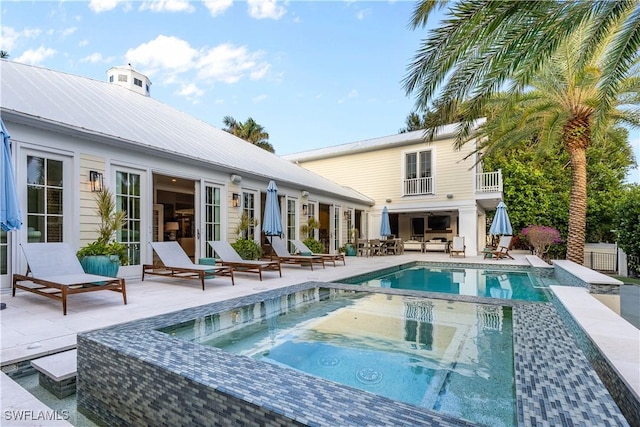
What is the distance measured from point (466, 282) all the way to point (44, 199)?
9.09 metres

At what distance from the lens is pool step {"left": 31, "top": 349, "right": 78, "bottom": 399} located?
277 centimetres

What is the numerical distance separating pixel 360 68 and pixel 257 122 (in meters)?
15.7

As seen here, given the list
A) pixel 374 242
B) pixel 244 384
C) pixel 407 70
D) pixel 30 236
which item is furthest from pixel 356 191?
pixel 244 384

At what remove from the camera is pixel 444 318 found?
15.2 ft

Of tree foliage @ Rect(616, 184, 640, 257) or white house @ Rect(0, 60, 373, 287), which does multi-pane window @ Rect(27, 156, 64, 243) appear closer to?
white house @ Rect(0, 60, 373, 287)

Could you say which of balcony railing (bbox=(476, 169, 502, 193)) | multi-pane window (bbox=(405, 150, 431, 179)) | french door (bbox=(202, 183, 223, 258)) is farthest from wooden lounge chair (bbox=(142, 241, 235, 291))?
balcony railing (bbox=(476, 169, 502, 193))

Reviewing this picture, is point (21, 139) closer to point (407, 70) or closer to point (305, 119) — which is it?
point (407, 70)

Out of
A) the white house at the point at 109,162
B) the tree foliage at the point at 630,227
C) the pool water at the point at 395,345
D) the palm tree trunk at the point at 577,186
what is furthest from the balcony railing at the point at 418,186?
the pool water at the point at 395,345

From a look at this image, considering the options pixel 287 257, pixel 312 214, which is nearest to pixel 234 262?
pixel 287 257

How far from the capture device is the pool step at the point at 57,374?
2.77m

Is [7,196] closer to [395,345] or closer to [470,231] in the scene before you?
[395,345]

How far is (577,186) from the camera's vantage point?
9820mm

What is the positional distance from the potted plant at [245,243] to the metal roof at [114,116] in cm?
Result: 137

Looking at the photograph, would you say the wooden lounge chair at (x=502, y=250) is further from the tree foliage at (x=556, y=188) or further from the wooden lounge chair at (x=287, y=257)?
the wooden lounge chair at (x=287, y=257)
